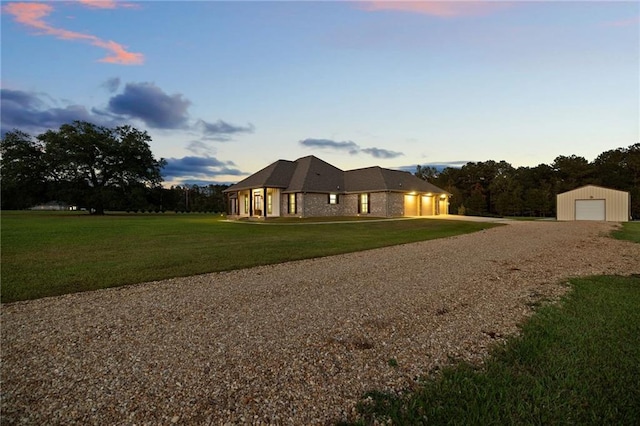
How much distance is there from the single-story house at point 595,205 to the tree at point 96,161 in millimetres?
47598

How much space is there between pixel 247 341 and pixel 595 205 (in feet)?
119

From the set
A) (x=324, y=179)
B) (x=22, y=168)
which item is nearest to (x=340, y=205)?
(x=324, y=179)

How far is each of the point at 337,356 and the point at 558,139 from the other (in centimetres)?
2485

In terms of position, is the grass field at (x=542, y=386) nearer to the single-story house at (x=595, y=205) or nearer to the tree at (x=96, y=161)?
the single-story house at (x=595, y=205)

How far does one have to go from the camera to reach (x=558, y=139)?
21594mm

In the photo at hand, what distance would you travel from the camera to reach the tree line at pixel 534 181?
44094 mm

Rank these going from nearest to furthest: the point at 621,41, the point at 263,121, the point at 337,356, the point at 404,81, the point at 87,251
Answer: the point at 337,356 < the point at 87,251 < the point at 621,41 < the point at 404,81 < the point at 263,121

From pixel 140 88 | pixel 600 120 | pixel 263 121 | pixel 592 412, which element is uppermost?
pixel 140 88

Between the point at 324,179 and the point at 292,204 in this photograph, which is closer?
the point at 292,204

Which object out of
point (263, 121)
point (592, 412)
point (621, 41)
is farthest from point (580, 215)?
point (592, 412)

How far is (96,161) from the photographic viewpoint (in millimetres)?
40500

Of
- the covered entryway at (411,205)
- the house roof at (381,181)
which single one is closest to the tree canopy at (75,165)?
the house roof at (381,181)

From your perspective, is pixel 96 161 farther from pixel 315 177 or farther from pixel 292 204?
pixel 315 177

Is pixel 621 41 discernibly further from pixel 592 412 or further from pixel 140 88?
pixel 140 88
